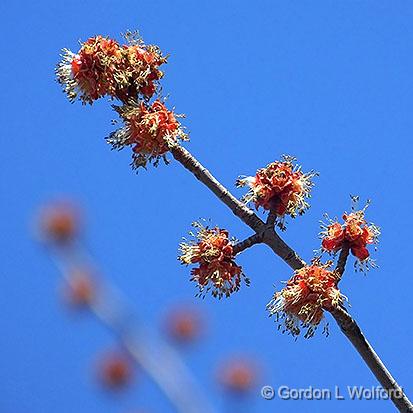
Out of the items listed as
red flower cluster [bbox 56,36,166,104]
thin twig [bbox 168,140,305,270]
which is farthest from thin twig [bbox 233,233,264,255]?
red flower cluster [bbox 56,36,166,104]

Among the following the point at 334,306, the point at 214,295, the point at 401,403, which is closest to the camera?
the point at 401,403

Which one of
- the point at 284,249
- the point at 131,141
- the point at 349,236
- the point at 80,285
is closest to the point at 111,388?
the point at 80,285

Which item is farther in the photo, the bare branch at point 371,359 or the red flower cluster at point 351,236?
the red flower cluster at point 351,236

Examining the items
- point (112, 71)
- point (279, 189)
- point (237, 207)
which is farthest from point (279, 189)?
point (112, 71)

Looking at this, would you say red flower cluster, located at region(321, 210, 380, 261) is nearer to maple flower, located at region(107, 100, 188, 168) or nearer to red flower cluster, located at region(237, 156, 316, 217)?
red flower cluster, located at region(237, 156, 316, 217)

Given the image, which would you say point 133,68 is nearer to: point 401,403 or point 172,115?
point 172,115

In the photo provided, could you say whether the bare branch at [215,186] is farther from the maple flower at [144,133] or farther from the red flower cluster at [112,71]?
the red flower cluster at [112,71]

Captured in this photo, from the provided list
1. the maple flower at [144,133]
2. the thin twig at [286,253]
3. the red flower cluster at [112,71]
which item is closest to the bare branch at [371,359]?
the thin twig at [286,253]
